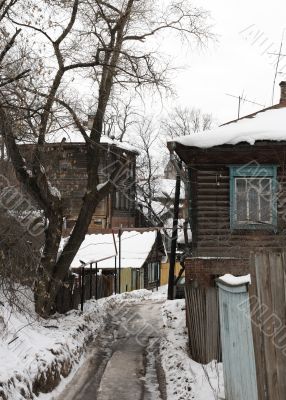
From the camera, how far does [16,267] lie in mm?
11031

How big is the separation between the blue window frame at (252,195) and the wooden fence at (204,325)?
236 cm

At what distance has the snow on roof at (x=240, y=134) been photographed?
547 inches

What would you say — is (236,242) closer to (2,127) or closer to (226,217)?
(226,217)

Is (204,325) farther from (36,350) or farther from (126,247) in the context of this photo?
(126,247)

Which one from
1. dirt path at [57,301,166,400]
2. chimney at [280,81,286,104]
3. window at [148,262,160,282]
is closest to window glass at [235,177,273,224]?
chimney at [280,81,286,104]

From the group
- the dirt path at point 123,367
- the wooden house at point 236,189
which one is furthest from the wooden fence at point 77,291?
the wooden house at point 236,189

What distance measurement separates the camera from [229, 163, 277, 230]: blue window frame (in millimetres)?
14320

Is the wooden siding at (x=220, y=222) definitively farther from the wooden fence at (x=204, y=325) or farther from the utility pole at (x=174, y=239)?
the utility pole at (x=174, y=239)

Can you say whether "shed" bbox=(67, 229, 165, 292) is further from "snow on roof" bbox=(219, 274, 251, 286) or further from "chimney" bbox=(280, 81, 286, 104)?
"snow on roof" bbox=(219, 274, 251, 286)

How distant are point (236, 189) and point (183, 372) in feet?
17.0

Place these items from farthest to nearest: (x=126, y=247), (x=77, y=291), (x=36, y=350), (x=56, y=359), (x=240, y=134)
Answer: (x=126, y=247)
(x=77, y=291)
(x=240, y=134)
(x=56, y=359)
(x=36, y=350)

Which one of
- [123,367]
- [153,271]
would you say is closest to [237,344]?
[123,367]

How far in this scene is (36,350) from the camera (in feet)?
35.1

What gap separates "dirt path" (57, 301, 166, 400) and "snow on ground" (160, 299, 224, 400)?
249 millimetres
